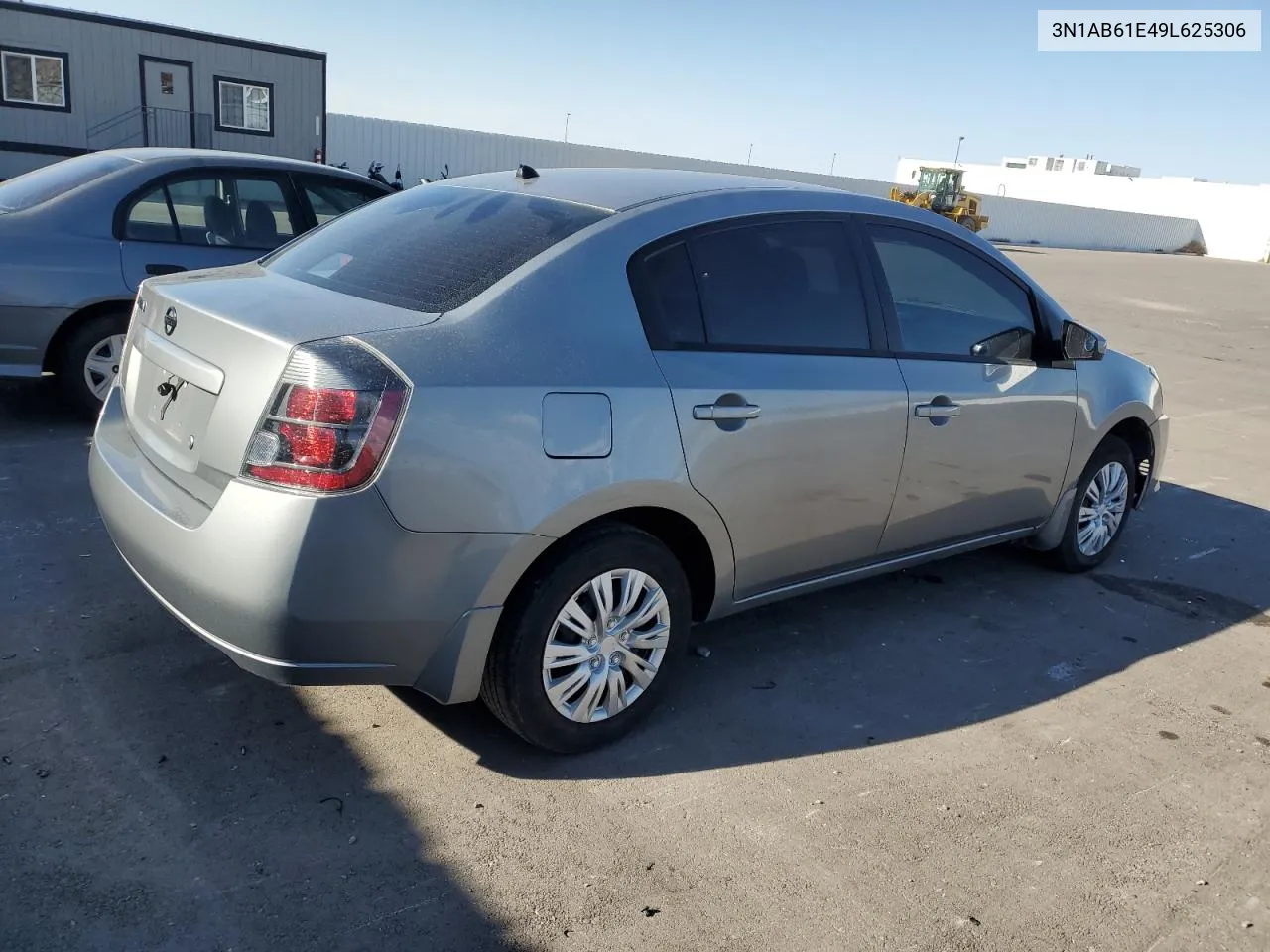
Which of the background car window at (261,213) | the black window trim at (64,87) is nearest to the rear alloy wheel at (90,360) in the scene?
the background car window at (261,213)

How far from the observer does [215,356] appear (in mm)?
2906

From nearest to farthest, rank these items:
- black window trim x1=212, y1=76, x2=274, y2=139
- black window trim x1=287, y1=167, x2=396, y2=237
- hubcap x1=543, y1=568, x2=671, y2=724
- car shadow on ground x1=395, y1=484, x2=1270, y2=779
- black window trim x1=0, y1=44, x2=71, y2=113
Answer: hubcap x1=543, y1=568, x2=671, y2=724 → car shadow on ground x1=395, y1=484, x2=1270, y2=779 → black window trim x1=287, y1=167, x2=396, y2=237 → black window trim x1=0, y1=44, x2=71, y2=113 → black window trim x1=212, y1=76, x2=274, y2=139

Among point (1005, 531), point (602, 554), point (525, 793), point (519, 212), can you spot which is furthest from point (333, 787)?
point (1005, 531)

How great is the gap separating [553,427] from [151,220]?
14.1ft

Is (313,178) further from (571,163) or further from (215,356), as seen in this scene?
(571,163)

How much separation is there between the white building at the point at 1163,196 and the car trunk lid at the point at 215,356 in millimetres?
55453

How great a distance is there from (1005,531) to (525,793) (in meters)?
2.63

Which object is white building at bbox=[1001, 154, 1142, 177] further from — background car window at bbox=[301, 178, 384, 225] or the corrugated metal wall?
background car window at bbox=[301, 178, 384, 225]

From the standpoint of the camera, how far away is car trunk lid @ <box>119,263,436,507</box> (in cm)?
276

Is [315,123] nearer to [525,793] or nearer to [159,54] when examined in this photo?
[159,54]

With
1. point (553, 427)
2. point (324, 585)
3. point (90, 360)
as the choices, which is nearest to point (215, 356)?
point (324, 585)

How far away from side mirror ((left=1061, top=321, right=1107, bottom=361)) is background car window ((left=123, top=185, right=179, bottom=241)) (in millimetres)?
4928

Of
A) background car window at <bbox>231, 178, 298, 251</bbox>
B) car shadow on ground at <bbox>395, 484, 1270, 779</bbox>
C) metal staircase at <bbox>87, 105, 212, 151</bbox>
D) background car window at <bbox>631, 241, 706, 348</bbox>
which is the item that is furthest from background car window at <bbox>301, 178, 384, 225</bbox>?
metal staircase at <bbox>87, 105, 212, 151</bbox>

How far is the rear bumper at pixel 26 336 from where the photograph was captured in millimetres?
5617
